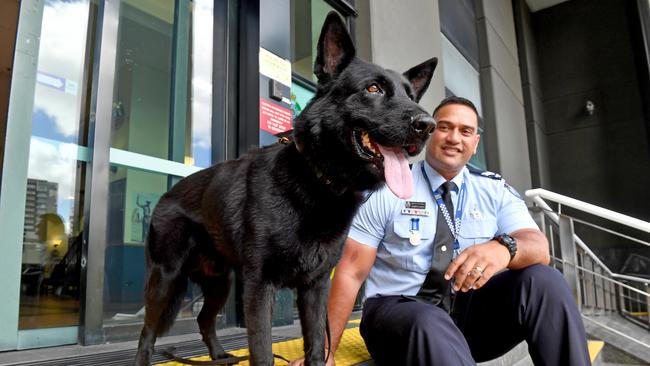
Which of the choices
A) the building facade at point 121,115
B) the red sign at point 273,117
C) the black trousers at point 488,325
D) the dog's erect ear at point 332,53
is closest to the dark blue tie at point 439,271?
the black trousers at point 488,325

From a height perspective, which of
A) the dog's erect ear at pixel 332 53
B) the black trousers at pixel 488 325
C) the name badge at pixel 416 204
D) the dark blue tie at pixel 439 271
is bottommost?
the black trousers at pixel 488 325

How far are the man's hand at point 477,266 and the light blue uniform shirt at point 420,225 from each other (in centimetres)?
27

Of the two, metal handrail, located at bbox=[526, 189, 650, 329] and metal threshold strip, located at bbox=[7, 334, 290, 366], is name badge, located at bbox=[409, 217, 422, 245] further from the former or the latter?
metal handrail, located at bbox=[526, 189, 650, 329]

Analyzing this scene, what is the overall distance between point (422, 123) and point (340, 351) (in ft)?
3.66

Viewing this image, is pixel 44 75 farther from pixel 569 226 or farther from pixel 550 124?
pixel 550 124

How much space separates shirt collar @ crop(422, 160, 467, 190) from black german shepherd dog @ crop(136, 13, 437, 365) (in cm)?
45

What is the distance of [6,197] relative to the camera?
2.15 meters

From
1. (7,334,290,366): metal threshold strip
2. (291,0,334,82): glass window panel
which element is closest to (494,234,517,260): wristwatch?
(7,334,290,366): metal threshold strip

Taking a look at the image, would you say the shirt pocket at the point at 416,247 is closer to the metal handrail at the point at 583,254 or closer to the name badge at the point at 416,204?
the name badge at the point at 416,204

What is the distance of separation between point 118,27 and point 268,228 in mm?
2147

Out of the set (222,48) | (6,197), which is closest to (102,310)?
(6,197)

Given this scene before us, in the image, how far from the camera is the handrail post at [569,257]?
327 centimetres

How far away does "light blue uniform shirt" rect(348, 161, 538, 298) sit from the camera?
173 centimetres

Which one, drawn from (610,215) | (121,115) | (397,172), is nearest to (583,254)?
(610,215)
